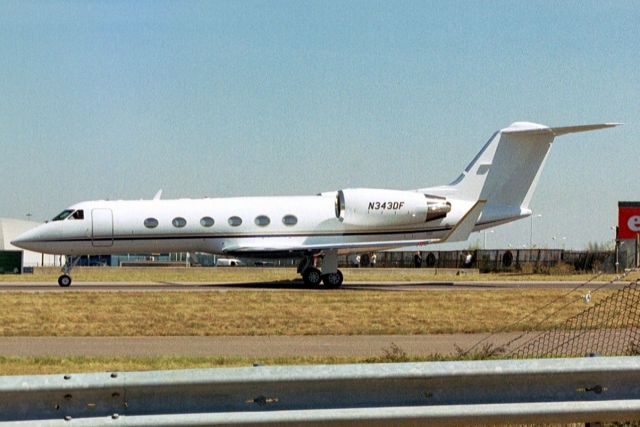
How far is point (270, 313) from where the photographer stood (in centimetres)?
1972

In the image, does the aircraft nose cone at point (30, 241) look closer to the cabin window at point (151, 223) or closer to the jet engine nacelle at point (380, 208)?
the cabin window at point (151, 223)

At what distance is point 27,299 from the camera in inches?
909

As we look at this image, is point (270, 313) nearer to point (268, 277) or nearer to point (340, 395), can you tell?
point (340, 395)

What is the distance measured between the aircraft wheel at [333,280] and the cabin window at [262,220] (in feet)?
8.86

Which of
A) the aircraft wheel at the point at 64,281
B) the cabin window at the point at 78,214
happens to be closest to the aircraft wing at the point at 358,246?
the cabin window at the point at 78,214

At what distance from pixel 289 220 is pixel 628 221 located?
2664 cm

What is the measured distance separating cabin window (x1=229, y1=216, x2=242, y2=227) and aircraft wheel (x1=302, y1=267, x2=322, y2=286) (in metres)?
2.84

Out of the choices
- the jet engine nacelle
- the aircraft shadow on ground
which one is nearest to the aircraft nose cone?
the aircraft shadow on ground

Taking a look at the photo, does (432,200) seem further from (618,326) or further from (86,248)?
(618,326)

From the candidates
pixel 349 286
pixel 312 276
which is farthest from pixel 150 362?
pixel 349 286

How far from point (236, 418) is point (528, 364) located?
184 centimetres

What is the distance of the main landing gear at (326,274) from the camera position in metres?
31.2

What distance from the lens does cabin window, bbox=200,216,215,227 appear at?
3160 cm

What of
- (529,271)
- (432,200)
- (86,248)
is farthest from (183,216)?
(529,271)
